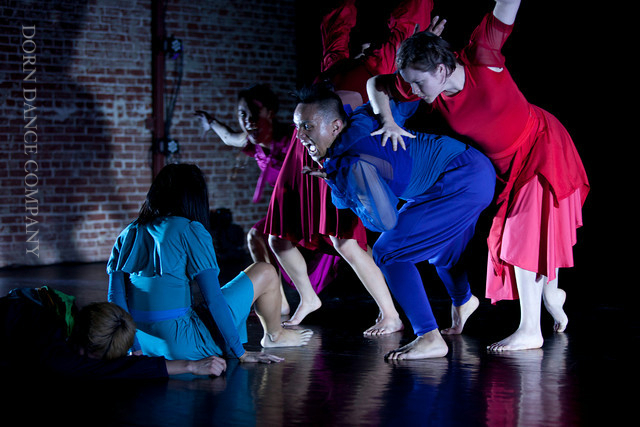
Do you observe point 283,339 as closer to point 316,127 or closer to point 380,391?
point 380,391

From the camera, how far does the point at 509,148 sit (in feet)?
9.75

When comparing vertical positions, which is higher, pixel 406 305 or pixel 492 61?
pixel 492 61

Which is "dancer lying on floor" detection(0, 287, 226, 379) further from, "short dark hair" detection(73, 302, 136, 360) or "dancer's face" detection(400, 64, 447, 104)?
"dancer's face" detection(400, 64, 447, 104)

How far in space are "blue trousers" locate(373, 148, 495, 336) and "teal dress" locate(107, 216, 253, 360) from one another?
2.06ft

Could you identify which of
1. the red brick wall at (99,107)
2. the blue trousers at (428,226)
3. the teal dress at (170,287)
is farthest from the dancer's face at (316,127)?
the red brick wall at (99,107)

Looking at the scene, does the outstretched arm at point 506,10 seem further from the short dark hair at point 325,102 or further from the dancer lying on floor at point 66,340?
the dancer lying on floor at point 66,340

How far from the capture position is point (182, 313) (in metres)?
2.64

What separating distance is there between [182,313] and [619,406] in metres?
1.39

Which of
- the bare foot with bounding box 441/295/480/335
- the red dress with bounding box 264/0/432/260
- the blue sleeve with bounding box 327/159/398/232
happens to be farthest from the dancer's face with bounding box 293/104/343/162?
the bare foot with bounding box 441/295/480/335

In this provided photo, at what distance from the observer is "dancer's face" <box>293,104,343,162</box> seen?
9.15 ft

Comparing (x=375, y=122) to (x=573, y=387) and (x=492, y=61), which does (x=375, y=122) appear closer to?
(x=492, y=61)

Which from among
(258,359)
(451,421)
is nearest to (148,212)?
(258,359)

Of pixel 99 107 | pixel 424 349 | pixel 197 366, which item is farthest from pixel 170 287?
pixel 99 107

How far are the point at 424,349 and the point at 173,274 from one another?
953 millimetres
